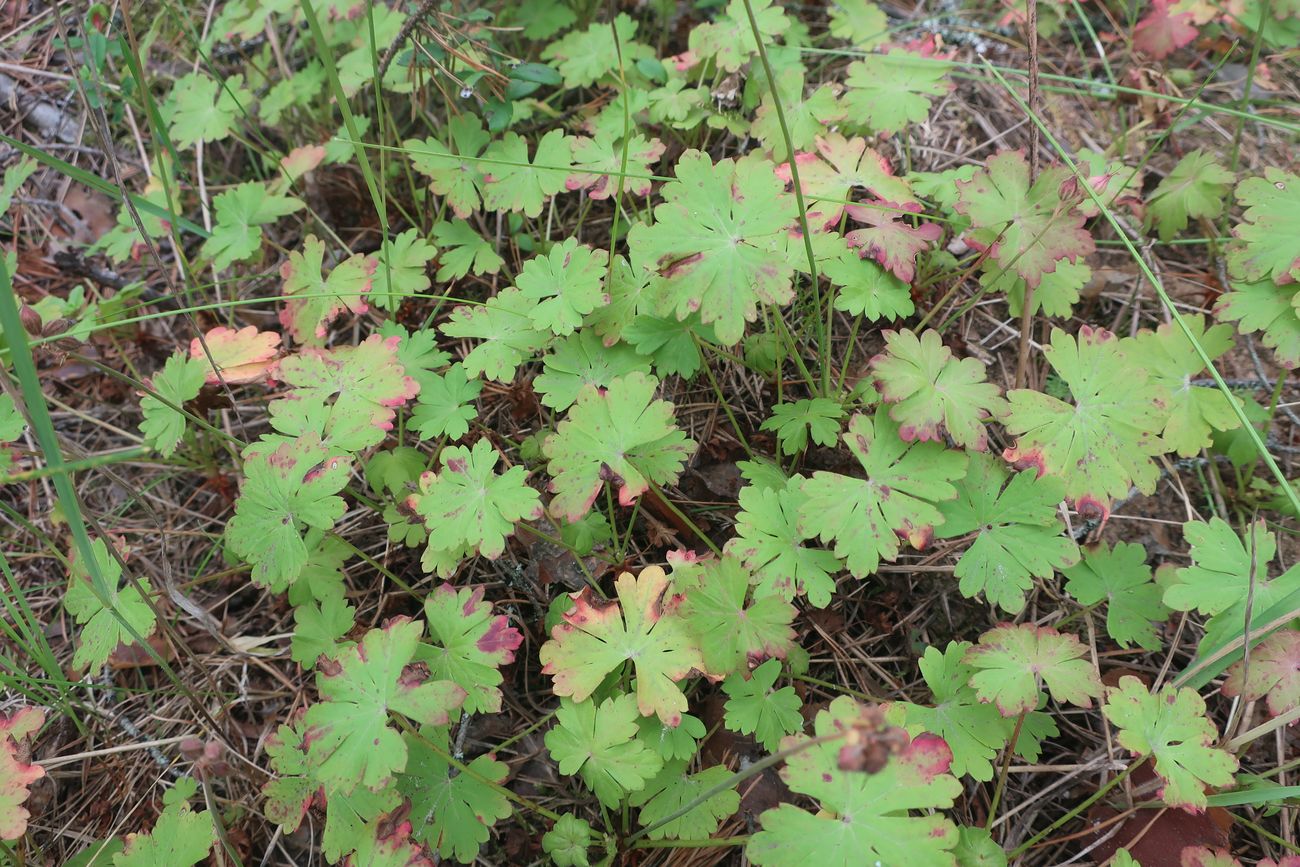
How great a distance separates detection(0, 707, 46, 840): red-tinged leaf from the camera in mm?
1883

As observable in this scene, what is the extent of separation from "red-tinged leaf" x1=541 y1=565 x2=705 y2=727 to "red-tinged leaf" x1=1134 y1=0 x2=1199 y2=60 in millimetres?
2849

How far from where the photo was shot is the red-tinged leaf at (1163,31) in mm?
3076

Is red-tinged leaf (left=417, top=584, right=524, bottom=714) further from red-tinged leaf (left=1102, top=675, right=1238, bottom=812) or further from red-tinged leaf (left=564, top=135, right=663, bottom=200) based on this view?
red-tinged leaf (left=1102, top=675, right=1238, bottom=812)

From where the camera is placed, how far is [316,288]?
2703 mm

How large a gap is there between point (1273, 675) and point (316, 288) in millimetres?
2860

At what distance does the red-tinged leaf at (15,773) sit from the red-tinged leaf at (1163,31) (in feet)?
13.8

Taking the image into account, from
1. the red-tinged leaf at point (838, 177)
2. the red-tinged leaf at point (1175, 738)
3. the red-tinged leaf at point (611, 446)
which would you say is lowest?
the red-tinged leaf at point (1175, 738)

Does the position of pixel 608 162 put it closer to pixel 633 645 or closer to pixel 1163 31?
pixel 633 645

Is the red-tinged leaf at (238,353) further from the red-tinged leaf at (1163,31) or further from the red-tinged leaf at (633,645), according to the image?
the red-tinged leaf at (1163,31)

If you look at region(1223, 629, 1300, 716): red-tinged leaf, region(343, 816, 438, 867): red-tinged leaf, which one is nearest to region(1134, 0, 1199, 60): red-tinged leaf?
region(1223, 629, 1300, 716): red-tinged leaf

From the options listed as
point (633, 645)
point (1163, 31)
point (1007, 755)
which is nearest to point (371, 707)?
point (633, 645)

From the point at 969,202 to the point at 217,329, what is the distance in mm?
2317

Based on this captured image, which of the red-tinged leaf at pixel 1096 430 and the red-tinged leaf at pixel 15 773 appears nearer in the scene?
the red-tinged leaf at pixel 15 773

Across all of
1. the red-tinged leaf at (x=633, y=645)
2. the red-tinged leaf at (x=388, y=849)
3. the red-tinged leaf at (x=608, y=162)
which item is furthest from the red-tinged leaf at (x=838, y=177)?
the red-tinged leaf at (x=388, y=849)
